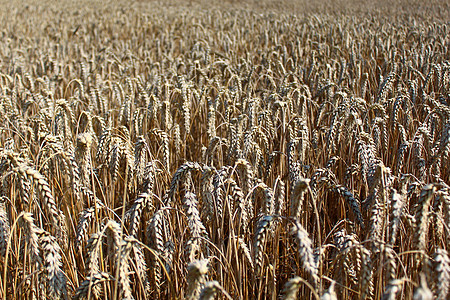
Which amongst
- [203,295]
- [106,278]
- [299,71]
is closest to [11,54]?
[299,71]

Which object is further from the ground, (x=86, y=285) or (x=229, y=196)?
(x=229, y=196)

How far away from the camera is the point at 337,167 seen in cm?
246

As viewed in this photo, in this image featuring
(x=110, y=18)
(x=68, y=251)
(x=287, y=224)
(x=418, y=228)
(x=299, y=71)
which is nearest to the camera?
(x=418, y=228)

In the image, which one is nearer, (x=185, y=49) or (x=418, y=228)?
(x=418, y=228)

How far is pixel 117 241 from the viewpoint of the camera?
114 cm

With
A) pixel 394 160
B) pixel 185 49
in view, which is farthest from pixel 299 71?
pixel 185 49

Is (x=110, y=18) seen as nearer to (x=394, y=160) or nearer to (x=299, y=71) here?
(x=299, y=71)

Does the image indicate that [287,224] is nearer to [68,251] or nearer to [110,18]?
[68,251]

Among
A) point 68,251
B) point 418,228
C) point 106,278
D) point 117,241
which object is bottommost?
point 68,251

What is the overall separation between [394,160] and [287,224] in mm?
1039

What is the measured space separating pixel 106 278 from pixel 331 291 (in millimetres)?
695

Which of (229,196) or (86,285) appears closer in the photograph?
(86,285)

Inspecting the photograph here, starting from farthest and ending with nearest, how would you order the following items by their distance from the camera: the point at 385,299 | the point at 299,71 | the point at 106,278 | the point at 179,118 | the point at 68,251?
the point at 299,71
the point at 179,118
the point at 68,251
the point at 106,278
the point at 385,299

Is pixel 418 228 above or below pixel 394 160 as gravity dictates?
above
